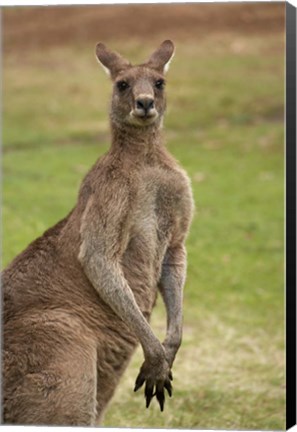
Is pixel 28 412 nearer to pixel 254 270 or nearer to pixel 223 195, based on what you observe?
pixel 254 270

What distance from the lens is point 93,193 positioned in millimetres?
5414

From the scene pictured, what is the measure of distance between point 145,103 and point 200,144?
9.50 m

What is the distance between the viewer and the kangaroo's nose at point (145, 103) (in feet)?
17.0

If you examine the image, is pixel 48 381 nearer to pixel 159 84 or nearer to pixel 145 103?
pixel 145 103

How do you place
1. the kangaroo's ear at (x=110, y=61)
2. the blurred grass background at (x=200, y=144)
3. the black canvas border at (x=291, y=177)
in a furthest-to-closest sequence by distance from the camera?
the blurred grass background at (x=200, y=144) < the black canvas border at (x=291, y=177) < the kangaroo's ear at (x=110, y=61)

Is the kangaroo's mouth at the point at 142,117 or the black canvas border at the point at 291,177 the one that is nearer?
the kangaroo's mouth at the point at 142,117

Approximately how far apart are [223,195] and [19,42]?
4.98m

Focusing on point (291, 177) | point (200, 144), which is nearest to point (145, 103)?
point (291, 177)

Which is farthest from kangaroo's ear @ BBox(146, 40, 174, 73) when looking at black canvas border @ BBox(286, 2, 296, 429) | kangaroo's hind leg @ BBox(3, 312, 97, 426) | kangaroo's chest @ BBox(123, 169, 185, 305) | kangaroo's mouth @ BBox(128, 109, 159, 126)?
kangaroo's hind leg @ BBox(3, 312, 97, 426)

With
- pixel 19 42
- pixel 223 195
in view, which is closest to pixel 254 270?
pixel 223 195

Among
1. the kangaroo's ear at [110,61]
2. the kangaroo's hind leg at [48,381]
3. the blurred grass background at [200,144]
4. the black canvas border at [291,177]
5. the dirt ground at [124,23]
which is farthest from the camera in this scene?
the dirt ground at [124,23]

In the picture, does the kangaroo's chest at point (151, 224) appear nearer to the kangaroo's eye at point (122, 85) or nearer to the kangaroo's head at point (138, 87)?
the kangaroo's head at point (138, 87)

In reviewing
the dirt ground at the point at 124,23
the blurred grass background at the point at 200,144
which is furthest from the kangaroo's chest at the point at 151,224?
the dirt ground at the point at 124,23

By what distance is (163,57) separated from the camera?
5512 millimetres
